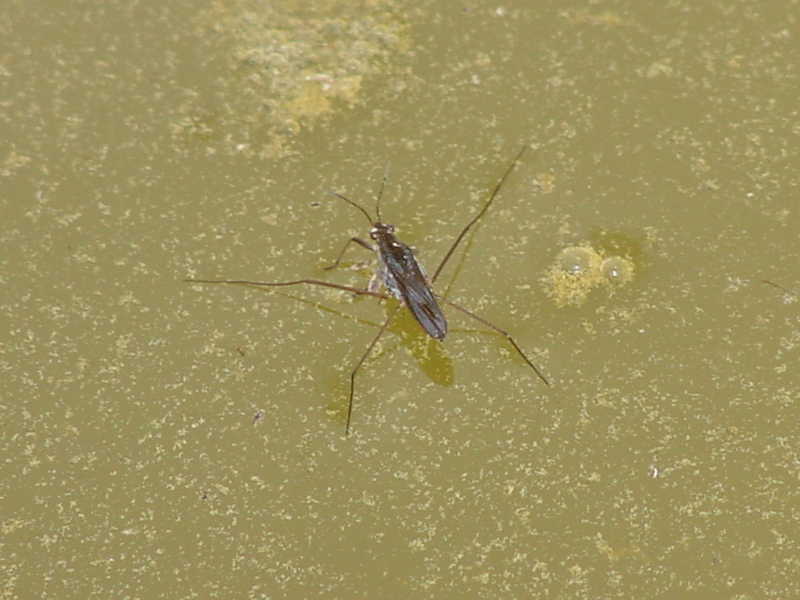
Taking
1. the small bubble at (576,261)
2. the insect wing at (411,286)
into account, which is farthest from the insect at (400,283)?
the small bubble at (576,261)

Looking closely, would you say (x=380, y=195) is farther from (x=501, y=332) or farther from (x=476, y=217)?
(x=501, y=332)

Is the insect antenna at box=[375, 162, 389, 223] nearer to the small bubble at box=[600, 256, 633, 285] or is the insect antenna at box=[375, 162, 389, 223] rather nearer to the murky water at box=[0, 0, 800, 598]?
the murky water at box=[0, 0, 800, 598]

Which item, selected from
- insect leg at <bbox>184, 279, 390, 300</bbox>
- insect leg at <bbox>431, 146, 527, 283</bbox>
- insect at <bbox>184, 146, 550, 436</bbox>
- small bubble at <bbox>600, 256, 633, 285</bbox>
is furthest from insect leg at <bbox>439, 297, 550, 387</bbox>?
small bubble at <bbox>600, 256, 633, 285</bbox>

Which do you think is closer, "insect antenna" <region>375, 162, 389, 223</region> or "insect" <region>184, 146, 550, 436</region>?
"insect" <region>184, 146, 550, 436</region>

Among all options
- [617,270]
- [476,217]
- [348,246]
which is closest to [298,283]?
[348,246]

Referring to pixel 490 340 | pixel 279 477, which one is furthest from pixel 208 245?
pixel 490 340

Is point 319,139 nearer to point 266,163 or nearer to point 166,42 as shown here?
point 266,163

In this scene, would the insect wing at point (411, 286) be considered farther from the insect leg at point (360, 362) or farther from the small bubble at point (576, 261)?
the small bubble at point (576, 261)
